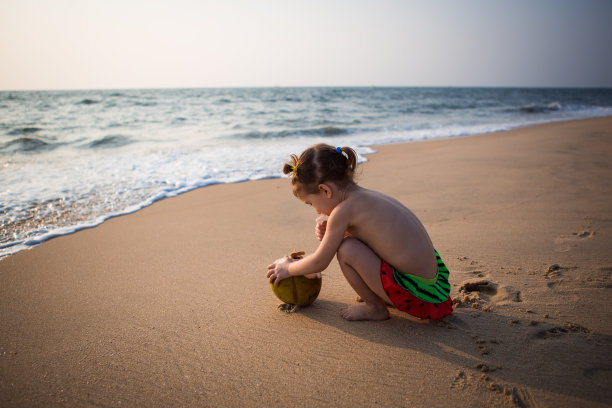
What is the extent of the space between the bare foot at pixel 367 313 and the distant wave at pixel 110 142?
1062 cm

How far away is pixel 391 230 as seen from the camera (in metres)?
2.12

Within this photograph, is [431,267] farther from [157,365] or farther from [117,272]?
[117,272]

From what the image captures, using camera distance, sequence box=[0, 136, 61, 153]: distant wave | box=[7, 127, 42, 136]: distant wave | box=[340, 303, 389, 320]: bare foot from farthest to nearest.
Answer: box=[7, 127, 42, 136]: distant wave, box=[0, 136, 61, 153]: distant wave, box=[340, 303, 389, 320]: bare foot

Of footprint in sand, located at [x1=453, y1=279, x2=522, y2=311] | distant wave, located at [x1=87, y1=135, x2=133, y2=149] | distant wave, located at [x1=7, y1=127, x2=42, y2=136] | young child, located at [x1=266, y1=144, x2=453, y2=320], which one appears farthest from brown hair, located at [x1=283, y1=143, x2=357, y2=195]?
distant wave, located at [x1=7, y1=127, x2=42, y2=136]

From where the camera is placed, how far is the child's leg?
2.17 meters

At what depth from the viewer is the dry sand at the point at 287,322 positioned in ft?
6.06

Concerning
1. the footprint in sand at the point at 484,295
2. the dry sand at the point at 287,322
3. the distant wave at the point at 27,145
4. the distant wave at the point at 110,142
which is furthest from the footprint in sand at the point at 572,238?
the distant wave at the point at 27,145

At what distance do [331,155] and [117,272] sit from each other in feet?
8.16

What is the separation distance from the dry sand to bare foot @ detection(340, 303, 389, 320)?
68 mm

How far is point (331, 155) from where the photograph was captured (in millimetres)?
2148

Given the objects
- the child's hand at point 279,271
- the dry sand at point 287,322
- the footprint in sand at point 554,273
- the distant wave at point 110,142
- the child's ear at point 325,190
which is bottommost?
the dry sand at point 287,322

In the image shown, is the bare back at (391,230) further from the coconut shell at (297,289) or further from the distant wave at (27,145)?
the distant wave at (27,145)

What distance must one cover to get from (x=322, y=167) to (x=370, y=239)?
0.56 meters

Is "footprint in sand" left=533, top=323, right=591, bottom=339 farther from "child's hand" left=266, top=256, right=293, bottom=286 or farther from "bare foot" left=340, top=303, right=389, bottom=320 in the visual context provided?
"child's hand" left=266, top=256, right=293, bottom=286
